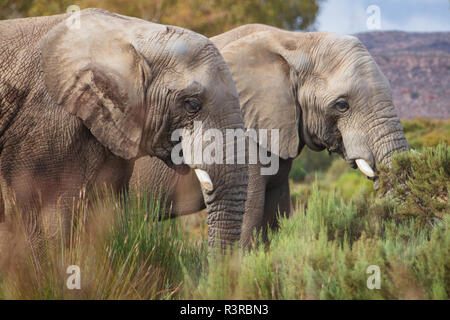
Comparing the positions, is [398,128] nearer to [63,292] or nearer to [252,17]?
[63,292]

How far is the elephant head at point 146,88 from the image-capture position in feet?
14.7

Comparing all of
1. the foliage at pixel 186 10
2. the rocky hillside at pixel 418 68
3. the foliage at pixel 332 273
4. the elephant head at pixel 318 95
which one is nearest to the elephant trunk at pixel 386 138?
the elephant head at pixel 318 95

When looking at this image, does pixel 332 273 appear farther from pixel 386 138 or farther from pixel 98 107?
pixel 386 138

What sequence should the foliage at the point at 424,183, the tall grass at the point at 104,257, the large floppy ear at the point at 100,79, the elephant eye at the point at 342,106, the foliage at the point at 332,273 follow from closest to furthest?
the foliage at the point at 332,273 → the tall grass at the point at 104,257 → the large floppy ear at the point at 100,79 → the foliage at the point at 424,183 → the elephant eye at the point at 342,106

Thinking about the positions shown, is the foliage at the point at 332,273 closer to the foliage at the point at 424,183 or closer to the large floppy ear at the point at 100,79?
the foliage at the point at 424,183

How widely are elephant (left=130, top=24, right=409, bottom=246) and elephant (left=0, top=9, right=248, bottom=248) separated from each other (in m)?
1.53

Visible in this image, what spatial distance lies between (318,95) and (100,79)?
261cm

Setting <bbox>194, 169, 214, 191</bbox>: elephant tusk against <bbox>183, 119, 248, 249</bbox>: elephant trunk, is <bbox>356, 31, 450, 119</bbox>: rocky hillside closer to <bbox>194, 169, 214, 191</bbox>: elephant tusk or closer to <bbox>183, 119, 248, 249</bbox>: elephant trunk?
<bbox>183, 119, 248, 249</bbox>: elephant trunk

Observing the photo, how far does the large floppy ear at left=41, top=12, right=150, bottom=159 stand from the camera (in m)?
4.43

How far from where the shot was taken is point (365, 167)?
20.6 ft

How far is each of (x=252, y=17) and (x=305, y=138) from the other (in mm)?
11653

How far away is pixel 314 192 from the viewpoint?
6137 millimetres

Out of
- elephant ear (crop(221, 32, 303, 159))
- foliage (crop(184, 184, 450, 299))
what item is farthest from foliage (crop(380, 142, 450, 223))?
elephant ear (crop(221, 32, 303, 159))
